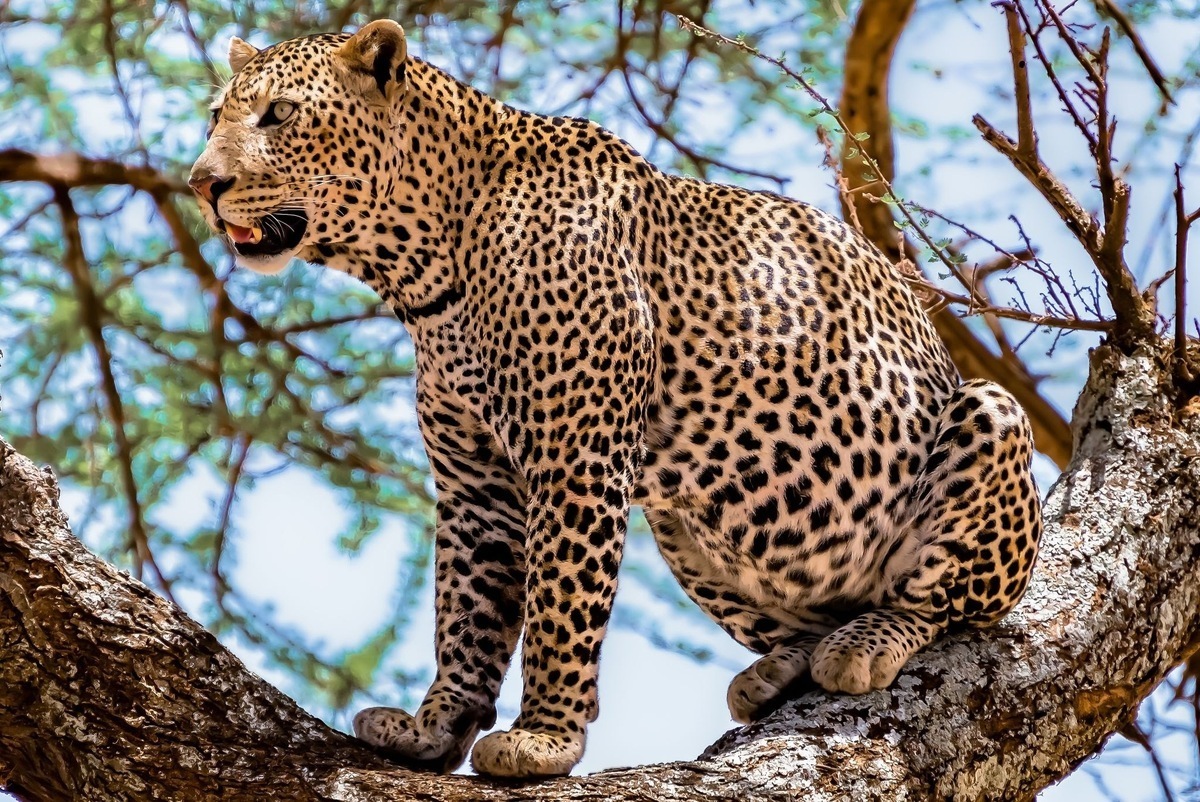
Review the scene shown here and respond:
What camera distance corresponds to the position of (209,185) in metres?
5.75

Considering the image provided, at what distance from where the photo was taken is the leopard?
5844mm

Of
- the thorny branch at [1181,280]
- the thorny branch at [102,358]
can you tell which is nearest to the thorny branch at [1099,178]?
the thorny branch at [1181,280]

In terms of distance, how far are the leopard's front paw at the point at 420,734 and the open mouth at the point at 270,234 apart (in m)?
1.75

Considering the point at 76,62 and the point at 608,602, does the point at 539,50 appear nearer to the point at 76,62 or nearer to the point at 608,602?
the point at 76,62

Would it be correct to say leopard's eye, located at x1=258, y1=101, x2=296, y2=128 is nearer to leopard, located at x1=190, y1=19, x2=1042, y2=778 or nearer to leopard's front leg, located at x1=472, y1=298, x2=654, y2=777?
leopard, located at x1=190, y1=19, x2=1042, y2=778

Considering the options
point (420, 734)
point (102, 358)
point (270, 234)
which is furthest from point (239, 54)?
point (102, 358)

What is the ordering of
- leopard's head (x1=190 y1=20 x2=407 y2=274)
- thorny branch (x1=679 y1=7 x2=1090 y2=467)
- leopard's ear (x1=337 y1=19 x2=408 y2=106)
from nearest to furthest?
leopard's head (x1=190 y1=20 x2=407 y2=274) → leopard's ear (x1=337 y1=19 x2=408 y2=106) → thorny branch (x1=679 y1=7 x2=1090 y2=467)

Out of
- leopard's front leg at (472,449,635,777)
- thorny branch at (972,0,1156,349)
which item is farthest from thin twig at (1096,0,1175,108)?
leopard's front leg at (472,449,635,777)

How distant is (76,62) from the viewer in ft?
35.7

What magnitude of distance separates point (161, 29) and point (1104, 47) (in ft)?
22.6

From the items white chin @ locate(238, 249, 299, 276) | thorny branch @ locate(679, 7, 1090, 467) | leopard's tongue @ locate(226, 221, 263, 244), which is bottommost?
white chin @ locate(238, 249, 299, 276)

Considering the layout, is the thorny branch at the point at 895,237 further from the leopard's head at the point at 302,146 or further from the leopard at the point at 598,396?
the leopard's head at the point at 302,146

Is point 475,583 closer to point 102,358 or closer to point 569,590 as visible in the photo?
point 569,590

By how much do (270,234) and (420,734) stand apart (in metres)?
1.93
